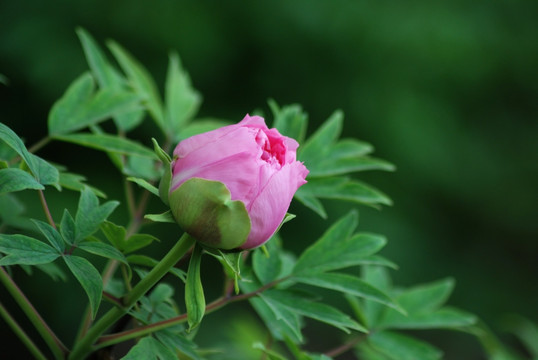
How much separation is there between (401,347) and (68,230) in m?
0.40

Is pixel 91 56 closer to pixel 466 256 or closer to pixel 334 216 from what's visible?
pixel 334 216

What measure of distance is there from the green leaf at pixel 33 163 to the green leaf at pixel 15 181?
15mm

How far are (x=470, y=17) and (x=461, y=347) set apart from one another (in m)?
1.64

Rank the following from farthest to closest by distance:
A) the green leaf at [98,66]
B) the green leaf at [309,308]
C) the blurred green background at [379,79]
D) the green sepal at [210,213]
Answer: the blurred green background at [379,79] < the green leaf at [98,66] < the green leaf at [309,308] < the green sepal at [210,213]

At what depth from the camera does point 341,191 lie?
66 cm

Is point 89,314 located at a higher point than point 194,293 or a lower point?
lower

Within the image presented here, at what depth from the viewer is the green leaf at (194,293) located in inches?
17.2

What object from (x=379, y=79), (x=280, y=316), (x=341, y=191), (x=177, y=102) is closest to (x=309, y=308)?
(x=280, y=316)

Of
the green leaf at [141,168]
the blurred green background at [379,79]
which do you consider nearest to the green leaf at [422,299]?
the green leaf at [141,168]

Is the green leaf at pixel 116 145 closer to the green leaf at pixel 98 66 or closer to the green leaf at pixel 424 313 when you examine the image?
the green leaf at pixel 98 66

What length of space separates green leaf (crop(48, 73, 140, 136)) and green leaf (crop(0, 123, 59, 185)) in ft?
0.62

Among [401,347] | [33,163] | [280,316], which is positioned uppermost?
[33,163]

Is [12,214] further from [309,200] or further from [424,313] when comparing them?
[424,313]

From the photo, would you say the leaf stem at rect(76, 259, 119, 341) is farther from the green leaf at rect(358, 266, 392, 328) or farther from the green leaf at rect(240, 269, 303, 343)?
the green leaf at rect(358, 266, 392, 328)
